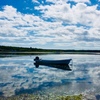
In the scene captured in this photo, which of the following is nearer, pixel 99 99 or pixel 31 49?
pixel 99 99

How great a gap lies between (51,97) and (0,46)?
157 meters

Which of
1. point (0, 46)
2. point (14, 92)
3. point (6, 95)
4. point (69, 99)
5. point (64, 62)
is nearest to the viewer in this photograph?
point (69, 99)

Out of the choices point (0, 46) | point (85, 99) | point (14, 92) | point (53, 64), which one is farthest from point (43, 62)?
point (0, 46)

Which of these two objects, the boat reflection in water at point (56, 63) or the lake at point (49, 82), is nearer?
the lake at point (49, 82)

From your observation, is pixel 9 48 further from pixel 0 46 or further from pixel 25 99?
pixel 25 99

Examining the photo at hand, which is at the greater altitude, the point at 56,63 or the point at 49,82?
the point at 56,63

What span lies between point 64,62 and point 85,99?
33032 millimetres

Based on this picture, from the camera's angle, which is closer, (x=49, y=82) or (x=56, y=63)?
(x=49, y=82)

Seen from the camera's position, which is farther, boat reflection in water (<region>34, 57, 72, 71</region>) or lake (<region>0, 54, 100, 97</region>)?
boat reflection in water (<region>34, 57, 72, 71</region>)

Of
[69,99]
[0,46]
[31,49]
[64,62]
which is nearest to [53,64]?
[64,62]

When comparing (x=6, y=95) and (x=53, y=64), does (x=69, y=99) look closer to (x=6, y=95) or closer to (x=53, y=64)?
(x=6, y=95)

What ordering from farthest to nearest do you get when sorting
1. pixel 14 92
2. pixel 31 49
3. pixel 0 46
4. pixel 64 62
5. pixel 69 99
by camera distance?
pixel 31 49, pixel 0 46, pixel 64 62, pixel 14 92, pixel 69 99

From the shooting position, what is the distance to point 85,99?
16.0 metres

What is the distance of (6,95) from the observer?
17672 mm
